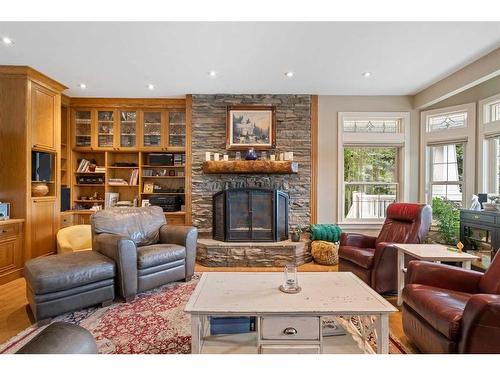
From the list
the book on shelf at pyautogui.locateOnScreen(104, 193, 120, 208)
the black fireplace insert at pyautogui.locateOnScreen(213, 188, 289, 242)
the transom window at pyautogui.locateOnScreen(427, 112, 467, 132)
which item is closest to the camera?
the transom window at pyautogui.locateOnScreen(427, 112, 467, 132)

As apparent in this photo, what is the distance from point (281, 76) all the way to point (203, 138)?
5.22ft

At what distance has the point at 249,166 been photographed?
421 cm

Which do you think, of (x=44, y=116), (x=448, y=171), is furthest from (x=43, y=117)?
(x=448, y=171)

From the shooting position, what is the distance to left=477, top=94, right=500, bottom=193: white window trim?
12.3 feet

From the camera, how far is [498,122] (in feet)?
11.7

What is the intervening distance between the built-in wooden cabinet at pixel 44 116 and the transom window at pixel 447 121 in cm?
583

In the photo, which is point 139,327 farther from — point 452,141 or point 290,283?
point 452,141

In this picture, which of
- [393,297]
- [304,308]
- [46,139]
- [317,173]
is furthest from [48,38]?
[393,297]

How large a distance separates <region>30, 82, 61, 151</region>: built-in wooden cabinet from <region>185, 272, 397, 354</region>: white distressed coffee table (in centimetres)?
336

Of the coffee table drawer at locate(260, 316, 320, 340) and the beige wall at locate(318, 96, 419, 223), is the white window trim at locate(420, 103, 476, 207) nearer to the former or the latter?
the beige wall at locate(318, 96, 419, 223)

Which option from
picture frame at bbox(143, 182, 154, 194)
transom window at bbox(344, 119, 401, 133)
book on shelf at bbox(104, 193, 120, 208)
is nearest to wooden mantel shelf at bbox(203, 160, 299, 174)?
picture frame at bbox(143, 182, 154, 194)

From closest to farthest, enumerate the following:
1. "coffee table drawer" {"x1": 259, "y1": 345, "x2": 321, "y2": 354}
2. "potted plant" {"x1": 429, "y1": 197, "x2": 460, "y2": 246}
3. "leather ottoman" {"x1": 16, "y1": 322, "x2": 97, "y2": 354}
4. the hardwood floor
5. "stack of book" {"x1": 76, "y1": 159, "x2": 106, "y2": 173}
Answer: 1. "leather ottoman" {"x1": 16, "y1": 322, "x2": 97, "y2": 354}
2. "coffee table drawer" {"x1": 259, "y1": 345, "x2": 321, "y2": 354}
3. the hardwood floor
4. "potted plant" {"x1": 429, "y1": 197, "x2": 460, "y2": 246}
5. "stack of book" {"x1": 76, "y1": 159, "x2": 106, "y2": 173}

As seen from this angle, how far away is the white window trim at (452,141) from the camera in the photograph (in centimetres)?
392

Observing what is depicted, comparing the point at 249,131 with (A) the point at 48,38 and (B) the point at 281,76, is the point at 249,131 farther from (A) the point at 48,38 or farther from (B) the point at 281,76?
(A) the point at 48,38
